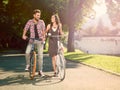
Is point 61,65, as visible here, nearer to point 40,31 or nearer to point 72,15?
point 40,31

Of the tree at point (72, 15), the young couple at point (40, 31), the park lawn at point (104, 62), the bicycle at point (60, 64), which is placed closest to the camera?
the bicycle at point (60, 64)

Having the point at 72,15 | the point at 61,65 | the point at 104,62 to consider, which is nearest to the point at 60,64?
the point at 61,65

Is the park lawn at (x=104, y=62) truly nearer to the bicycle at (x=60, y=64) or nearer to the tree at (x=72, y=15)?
the bicycle at (x=60, y=64)

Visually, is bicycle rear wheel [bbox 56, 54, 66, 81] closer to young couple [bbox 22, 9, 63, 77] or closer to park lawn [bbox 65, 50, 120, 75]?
young couple [bbox 22, 9, 63, 77]

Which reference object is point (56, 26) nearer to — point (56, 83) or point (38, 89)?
point (56, 83)

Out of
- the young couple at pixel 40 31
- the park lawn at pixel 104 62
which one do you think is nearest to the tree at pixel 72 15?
the park lawn at pixel 104 62

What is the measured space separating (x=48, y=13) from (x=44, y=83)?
28.6 metres

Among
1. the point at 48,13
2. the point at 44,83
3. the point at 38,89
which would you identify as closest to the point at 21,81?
the point at 44,83

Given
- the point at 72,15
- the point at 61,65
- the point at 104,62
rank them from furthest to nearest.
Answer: the point at 72,15, the point at 104,62, the point at 61,65

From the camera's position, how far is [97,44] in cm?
7881

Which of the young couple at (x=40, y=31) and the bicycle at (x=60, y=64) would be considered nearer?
the bicycle at (x=60, y=64)

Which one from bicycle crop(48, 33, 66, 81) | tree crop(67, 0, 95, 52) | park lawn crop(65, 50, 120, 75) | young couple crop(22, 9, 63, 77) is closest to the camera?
bicycle crop(48, 33, 66, 81)

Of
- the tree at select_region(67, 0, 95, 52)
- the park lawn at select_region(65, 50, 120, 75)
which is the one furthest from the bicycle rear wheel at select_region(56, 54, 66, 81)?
the tree at select_region(67, 0, 95, 52)

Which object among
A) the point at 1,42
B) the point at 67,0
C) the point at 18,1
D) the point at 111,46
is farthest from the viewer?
the point at 111,46
